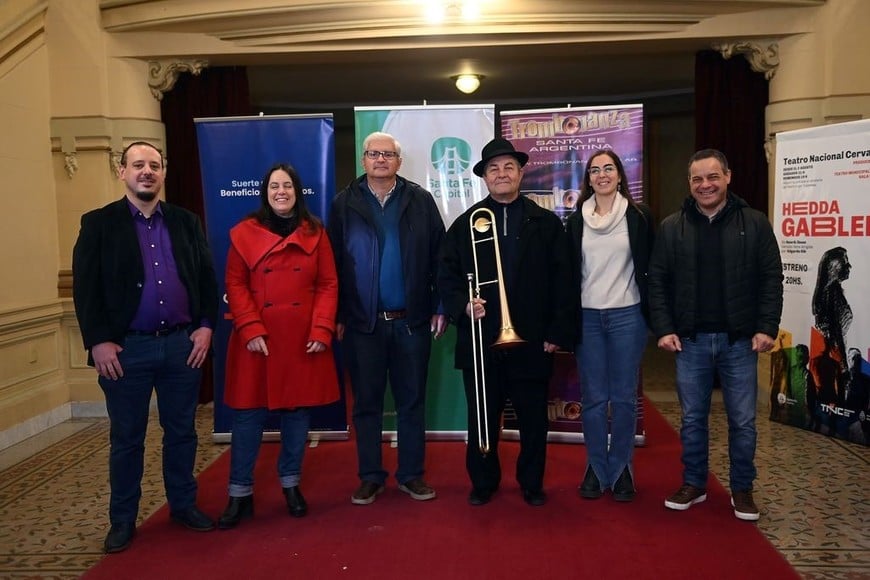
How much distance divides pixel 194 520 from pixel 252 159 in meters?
2.03

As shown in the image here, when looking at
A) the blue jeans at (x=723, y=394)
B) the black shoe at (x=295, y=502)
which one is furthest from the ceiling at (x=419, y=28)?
the black shoe at (x=295, y=502)

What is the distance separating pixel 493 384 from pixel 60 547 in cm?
194

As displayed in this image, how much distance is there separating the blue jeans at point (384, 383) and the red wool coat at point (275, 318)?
0.80 feet

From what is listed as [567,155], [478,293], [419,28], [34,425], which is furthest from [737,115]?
[34,425]

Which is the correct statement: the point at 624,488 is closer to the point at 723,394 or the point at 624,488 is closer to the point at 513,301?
the point at 723,394

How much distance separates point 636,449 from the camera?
434 centimetres

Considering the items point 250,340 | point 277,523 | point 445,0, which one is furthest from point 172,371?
point 445,0

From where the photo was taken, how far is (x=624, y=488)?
345 cm

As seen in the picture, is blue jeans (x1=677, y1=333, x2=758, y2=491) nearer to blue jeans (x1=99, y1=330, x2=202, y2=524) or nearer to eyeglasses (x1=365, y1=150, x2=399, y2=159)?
eyeglasses (x1=365, y1=150, x2=399, y2=159)

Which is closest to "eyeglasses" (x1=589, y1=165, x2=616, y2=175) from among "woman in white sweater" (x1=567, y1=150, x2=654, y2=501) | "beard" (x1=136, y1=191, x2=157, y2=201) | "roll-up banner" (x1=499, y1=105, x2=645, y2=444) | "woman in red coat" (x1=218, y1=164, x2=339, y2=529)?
"woman in white sweater" (x1=567, y1=150, x2=654, y2=501)

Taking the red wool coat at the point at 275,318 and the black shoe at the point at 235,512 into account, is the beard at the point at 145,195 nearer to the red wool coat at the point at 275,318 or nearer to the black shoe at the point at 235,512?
the red wool coat at the point at 275,318

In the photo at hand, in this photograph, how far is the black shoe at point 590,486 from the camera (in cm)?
348

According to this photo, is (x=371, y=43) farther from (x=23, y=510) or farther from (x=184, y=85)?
(x=23, y=510)

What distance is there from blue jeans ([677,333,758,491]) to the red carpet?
0.78 ft
